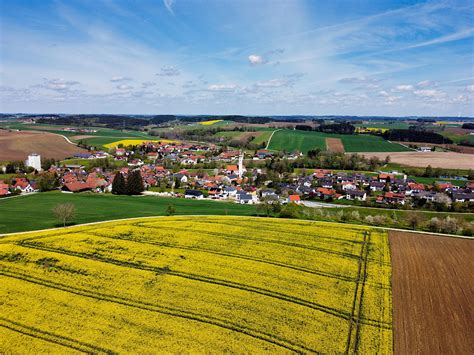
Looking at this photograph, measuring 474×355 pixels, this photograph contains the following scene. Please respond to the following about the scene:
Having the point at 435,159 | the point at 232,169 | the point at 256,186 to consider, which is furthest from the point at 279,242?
the point at 435,159

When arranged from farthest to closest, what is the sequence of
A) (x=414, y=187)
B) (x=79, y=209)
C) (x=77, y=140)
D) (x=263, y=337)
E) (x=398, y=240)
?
(x=77, y=140) < (x=414, y=187) < (x=79, y=209) < (x=398, y=240) < (x=263, y=337)

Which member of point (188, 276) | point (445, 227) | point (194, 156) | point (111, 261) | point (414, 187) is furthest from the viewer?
point (194, 156)

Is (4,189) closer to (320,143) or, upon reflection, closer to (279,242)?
(279,242)

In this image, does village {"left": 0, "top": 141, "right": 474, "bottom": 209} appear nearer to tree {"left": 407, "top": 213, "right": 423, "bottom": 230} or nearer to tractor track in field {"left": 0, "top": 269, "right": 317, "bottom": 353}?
tree {"left": 407, "top": 213, "right": 423, "bottom": 230}

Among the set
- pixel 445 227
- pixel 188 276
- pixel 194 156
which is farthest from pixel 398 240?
pixel 194 156

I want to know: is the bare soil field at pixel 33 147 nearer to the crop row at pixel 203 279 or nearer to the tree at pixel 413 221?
the crop row at pixel 203 279

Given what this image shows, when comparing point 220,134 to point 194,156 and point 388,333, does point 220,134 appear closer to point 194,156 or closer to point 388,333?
point 194,156
